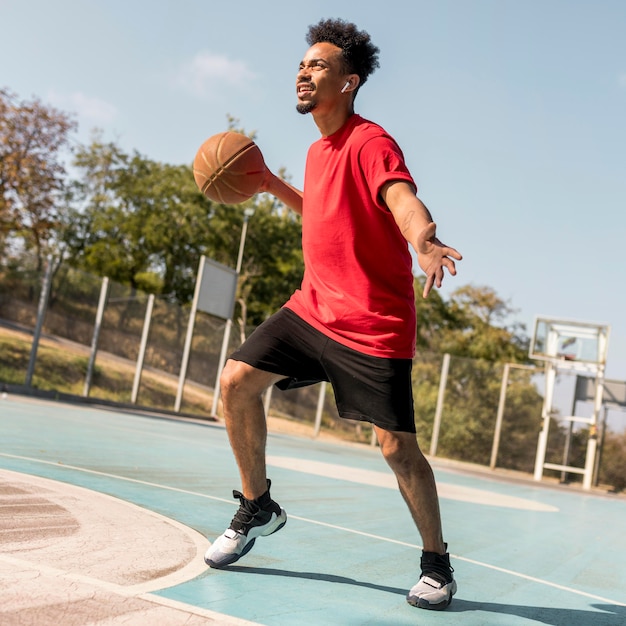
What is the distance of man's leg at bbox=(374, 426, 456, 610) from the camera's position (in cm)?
315

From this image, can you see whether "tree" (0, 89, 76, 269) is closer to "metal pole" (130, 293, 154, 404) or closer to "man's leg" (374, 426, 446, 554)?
"metal pole" (130, 293, 154, 404)

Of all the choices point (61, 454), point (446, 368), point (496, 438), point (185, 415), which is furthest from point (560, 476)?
point (61, 454)

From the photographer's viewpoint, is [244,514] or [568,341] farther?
[568,341]

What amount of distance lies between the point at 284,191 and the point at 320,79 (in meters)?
0.68

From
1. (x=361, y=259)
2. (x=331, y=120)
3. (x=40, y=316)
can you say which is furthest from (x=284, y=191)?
(x=40, y=316)

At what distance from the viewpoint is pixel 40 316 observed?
1684cm

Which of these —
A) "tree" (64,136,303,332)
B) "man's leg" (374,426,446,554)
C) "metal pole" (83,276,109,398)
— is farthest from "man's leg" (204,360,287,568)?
"tree" (64,136,303,332)

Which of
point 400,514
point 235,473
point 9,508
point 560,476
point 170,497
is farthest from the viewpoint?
point 560,476

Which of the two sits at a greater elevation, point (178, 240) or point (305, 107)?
point (178, 240)

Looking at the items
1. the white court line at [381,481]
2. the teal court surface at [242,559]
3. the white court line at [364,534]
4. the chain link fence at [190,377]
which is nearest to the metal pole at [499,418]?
the chain link fence at [190,377]

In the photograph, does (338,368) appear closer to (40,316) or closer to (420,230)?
(420,230)

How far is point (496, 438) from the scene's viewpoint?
20.1 m

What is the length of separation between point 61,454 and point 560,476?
1570 centimetres

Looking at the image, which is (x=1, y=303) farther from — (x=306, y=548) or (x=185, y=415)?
(x=306, y=548)
